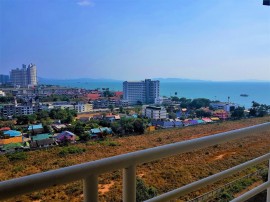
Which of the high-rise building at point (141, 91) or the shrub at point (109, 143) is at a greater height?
the high-rise building at point (141, 91)

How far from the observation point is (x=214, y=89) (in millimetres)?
4293

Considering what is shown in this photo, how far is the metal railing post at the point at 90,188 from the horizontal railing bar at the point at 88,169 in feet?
0.06

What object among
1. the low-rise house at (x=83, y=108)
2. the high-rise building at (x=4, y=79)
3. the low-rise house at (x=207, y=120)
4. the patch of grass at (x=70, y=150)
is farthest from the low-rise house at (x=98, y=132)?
the low-rise house at (x=207, y=120)

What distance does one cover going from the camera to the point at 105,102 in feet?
10.1

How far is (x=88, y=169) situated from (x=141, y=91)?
277cm

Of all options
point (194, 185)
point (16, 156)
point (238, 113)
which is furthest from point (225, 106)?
point (194, 185)

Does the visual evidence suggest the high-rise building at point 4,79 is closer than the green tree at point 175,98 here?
Yes

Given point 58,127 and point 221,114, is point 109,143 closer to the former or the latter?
point 58,127

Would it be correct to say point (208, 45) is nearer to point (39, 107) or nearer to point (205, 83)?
point (205, 83)

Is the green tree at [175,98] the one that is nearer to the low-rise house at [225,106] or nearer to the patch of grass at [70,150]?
the low-rise house at [225,106]

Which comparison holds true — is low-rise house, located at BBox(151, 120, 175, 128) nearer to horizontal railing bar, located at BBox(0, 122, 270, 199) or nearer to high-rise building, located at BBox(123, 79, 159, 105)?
high-rise building, located at BBox(123, 79, 159, 105)

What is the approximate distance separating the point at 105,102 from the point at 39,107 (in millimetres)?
814

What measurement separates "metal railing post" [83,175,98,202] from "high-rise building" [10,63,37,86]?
1.93 metres

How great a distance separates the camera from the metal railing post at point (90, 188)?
642 millimetres
